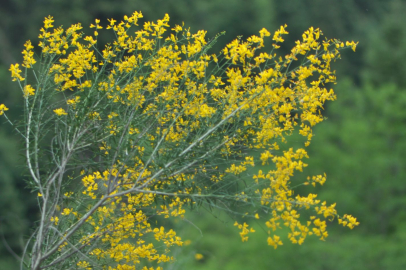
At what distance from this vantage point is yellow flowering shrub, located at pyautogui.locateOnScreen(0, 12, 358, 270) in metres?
3.82

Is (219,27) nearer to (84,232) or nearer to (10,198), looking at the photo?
(10,198)

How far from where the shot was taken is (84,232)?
13.2 ft

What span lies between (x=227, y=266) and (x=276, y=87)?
740 inches

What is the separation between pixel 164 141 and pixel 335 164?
74.0ft

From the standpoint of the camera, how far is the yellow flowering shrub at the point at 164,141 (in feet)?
12.5

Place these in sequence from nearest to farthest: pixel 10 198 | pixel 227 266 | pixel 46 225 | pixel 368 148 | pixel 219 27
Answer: pixel 46 225, pixel 10 198, pixel 227 266, pixel 368 148, pixel 219 27

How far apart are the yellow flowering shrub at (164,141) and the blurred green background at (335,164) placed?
12149 mm

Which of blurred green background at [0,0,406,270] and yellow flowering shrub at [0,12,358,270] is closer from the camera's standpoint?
yellow flowering shrub at [0,12,358,270]

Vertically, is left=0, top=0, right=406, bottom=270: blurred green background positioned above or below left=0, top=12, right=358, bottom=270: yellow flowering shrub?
above

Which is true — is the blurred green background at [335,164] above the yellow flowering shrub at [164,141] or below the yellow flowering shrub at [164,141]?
above

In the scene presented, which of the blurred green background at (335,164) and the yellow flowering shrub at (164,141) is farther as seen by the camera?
the blurred green background at (335,164)

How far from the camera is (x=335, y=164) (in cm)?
2550

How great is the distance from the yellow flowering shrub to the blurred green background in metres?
12.1

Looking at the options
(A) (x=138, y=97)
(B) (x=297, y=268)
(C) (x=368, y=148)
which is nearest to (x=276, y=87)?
(A) (x=138, y=97)
